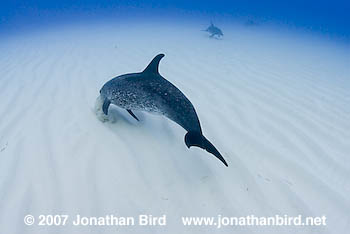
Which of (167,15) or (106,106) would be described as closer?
(106,106)

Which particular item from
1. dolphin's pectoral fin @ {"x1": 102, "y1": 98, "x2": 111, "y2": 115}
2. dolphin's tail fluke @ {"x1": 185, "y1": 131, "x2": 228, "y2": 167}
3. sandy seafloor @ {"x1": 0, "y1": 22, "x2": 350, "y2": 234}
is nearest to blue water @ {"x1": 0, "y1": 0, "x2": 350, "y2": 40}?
sandy seafloor @ {"x1": 0, "y1": 22, "x2": 350, "y2": 234}

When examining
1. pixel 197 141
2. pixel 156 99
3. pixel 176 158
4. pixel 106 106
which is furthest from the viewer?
pixel 106 106

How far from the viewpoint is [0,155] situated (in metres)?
3.33

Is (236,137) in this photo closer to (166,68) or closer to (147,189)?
A: (147,189)

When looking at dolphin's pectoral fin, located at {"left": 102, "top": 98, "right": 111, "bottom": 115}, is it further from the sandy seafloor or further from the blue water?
the blue water

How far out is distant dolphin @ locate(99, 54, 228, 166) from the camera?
9.00 feet

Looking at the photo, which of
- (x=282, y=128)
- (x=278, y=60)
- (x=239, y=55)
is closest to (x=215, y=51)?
(x=239, y=55)

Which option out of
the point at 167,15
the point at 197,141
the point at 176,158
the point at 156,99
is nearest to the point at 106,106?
the point at 156,99

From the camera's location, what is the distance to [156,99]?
3.22m

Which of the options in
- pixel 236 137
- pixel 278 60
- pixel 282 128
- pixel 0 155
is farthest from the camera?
pixel 278 60

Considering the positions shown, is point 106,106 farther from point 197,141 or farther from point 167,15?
point 167,15

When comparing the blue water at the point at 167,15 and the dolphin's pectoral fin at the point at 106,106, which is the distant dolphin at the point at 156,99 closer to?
the dolphin's pectoral fin at the point at 106,106

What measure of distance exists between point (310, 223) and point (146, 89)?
8.41 ft

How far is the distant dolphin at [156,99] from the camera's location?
2.74 metres
